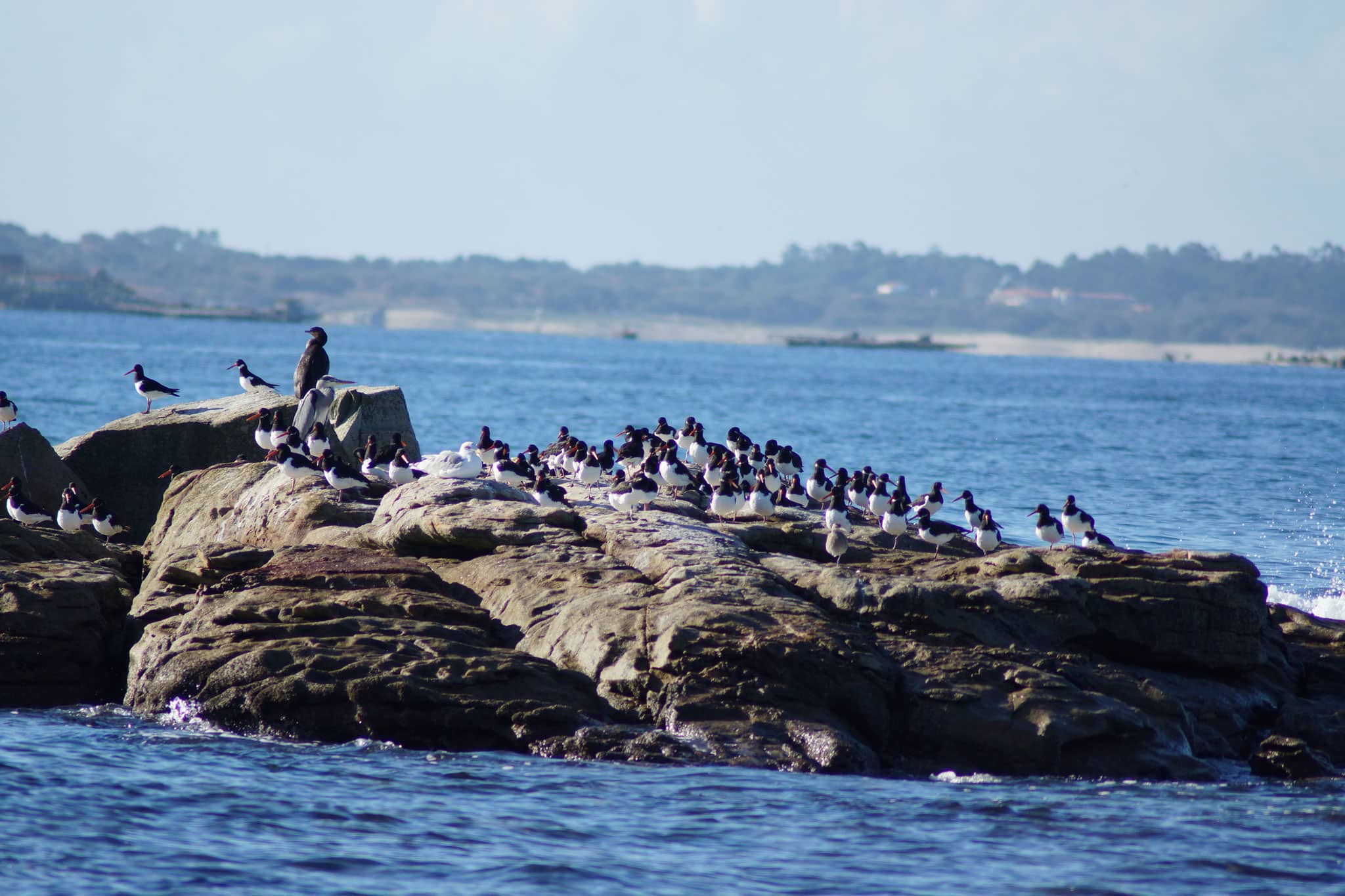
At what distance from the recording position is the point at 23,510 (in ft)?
62.1

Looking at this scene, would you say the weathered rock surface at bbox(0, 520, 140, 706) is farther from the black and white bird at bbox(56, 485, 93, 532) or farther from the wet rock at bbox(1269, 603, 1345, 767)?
the wet rock at bbox(1269, 603, 1345, 767)

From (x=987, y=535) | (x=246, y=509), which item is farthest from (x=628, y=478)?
(x=246, y=509)

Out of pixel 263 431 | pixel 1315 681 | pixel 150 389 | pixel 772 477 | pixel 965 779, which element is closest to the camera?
pixel 965 779

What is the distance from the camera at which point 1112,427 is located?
66875 millimetres

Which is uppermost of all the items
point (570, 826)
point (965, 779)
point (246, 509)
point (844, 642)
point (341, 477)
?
point (341, 477)

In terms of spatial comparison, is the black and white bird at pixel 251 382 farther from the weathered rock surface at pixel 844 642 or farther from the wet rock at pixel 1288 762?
the wet rock at pixel 1288 762

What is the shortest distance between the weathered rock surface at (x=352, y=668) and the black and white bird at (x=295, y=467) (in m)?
3.07

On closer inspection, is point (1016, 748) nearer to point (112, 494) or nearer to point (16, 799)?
point (16, 799)

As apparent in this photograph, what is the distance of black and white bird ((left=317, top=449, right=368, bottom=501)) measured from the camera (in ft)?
57.7

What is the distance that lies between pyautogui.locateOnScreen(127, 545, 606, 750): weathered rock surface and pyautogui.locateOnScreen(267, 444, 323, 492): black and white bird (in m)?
3.07

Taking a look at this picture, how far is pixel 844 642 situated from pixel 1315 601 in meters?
12.0

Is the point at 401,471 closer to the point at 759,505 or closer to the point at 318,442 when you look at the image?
the point at 318,442

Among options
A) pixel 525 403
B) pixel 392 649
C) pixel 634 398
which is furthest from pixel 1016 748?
pixel 634 398

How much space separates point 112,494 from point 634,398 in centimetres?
5733
